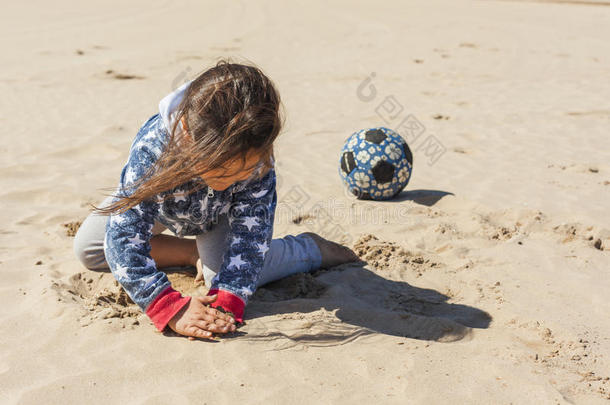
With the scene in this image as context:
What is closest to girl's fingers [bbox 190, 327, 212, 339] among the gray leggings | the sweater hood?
the gray leggings

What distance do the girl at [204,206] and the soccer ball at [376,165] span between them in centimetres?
106

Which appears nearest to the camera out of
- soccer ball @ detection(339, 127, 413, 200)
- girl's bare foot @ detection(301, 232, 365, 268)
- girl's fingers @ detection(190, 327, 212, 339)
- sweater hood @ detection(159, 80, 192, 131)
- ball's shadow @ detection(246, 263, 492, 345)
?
sweater hood @ detection(159, 80, 192, 131)

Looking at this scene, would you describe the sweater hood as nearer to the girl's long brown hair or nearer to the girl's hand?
the girl's long brown hair

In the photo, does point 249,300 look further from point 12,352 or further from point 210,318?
point 12,352

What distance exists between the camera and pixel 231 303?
2.36m

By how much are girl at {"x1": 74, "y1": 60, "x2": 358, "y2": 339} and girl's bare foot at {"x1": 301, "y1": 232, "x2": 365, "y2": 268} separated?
6 centimetres

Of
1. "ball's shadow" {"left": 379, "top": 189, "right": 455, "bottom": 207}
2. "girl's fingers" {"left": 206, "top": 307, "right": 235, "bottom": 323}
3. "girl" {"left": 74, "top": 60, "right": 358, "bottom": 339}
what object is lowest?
"ball's shadow" {"left": 379, "top": 189, "right": 455, "bottom": 207}

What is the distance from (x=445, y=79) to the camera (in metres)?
7.94

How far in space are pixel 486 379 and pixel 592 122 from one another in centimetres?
454

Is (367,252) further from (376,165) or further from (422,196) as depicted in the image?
(422,196)

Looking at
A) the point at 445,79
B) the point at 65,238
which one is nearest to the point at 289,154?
the point at 65,238

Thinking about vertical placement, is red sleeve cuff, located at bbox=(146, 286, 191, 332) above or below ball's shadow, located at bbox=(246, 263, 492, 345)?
above

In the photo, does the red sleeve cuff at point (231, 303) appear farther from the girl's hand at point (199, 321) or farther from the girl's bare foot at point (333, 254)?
the girl's bare foot at point (333, 254)

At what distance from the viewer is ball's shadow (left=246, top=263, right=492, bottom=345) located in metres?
2.36
